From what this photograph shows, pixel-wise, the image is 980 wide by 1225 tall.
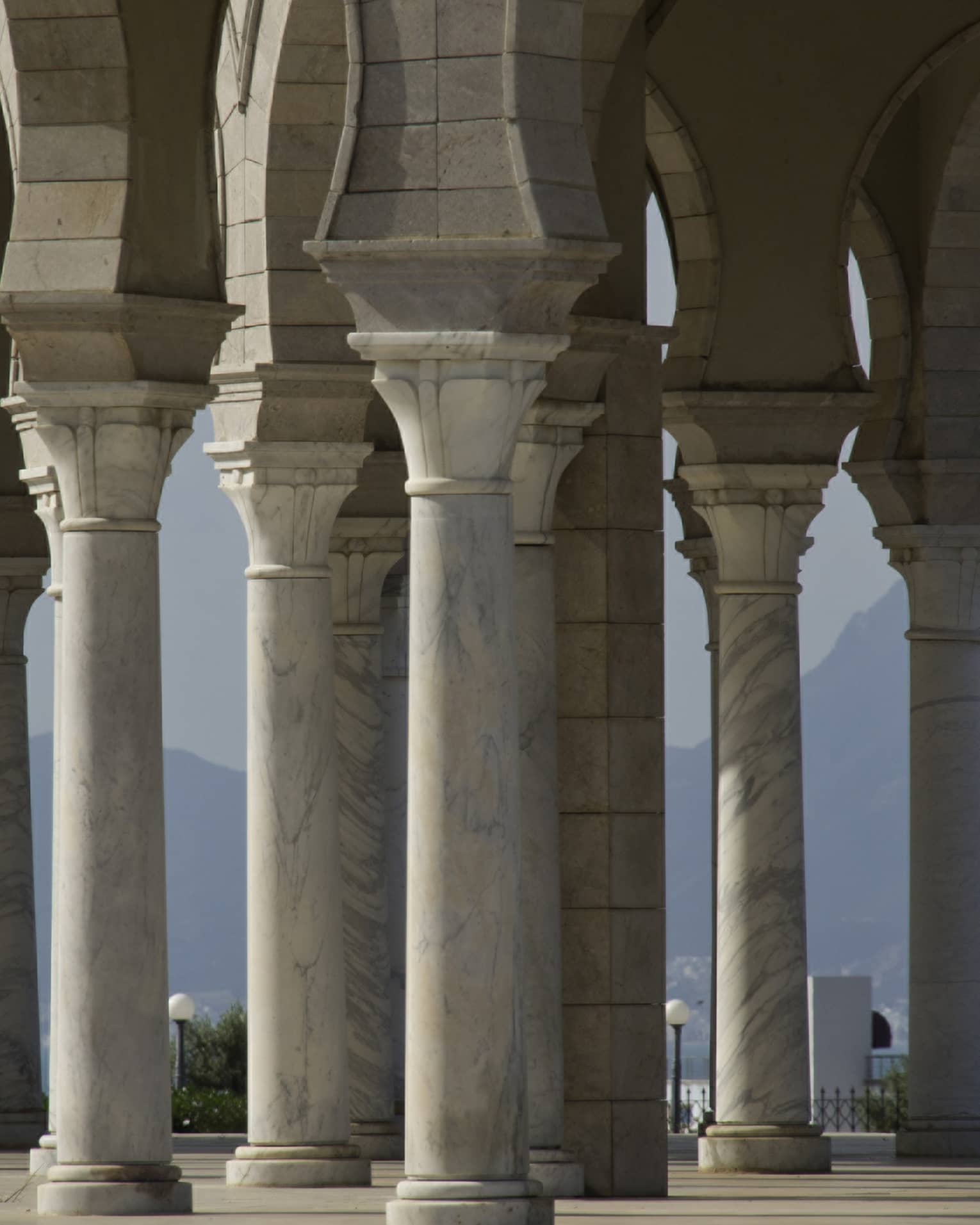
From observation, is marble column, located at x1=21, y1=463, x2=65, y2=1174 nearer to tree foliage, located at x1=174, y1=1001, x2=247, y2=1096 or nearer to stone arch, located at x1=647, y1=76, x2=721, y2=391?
stone arch, located at x1=647, y1=76, x2=721, y2=391

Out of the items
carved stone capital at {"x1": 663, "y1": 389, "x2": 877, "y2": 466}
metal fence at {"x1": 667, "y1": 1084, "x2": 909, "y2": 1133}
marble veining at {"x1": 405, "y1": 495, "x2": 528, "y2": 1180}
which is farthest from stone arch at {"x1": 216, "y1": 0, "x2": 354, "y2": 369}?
metal fence at {"x1": 667, "y1": 1084, "x2": 909, "y2": 1133}

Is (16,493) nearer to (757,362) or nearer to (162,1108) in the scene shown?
(757,362)

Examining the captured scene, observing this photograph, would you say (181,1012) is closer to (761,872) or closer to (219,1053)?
(219,1053)

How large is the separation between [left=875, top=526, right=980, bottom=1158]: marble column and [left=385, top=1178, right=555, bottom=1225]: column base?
1286 cm

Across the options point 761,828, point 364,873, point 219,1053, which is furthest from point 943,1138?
point 219,1053

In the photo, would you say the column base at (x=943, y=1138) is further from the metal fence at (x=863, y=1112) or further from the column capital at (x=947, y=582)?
the metal fence at (x=863, y=1112)

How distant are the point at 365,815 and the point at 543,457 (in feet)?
26.3

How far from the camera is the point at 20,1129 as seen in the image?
3002 cm

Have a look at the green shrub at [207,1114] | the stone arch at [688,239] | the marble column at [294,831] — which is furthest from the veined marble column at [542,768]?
the green shrub at [207,1114]

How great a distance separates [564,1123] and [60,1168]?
13.0 feet

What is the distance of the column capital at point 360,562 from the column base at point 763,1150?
236 inches

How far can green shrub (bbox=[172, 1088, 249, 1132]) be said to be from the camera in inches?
1463

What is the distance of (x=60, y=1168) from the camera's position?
1792 centimetres

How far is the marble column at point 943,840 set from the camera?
91.5ft
